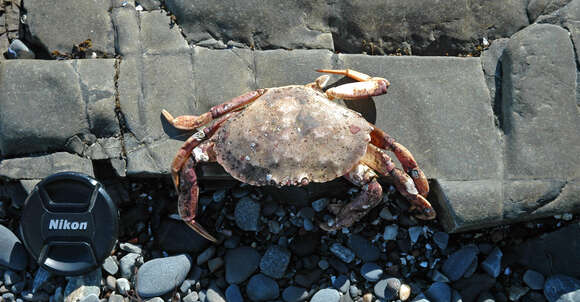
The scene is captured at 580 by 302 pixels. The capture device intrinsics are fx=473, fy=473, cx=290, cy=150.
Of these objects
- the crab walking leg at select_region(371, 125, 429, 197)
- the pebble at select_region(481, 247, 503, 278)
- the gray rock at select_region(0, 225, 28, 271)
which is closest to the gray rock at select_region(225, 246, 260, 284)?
the crab walking leg at select_region(371, 125, 429, 197)

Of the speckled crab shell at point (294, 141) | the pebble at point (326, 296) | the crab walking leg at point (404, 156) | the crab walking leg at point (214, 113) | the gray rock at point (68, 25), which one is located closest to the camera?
the speckled crab shell at point (294, 141)

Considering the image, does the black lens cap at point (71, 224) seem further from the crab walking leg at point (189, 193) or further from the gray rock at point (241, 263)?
the gray rock at point (241, 263)

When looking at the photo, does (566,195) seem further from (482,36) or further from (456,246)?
(482,36)

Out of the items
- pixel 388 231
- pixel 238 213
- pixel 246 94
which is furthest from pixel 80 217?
pixel 388 231

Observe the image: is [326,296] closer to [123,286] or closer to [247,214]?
[247,214]

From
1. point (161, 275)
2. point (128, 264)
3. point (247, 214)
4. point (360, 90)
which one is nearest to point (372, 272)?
point (247, 214)

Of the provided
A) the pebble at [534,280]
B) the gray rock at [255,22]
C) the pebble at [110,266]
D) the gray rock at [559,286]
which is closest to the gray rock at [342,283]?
the pebble at [534,280]

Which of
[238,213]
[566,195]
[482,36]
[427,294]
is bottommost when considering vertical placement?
[427,294]
